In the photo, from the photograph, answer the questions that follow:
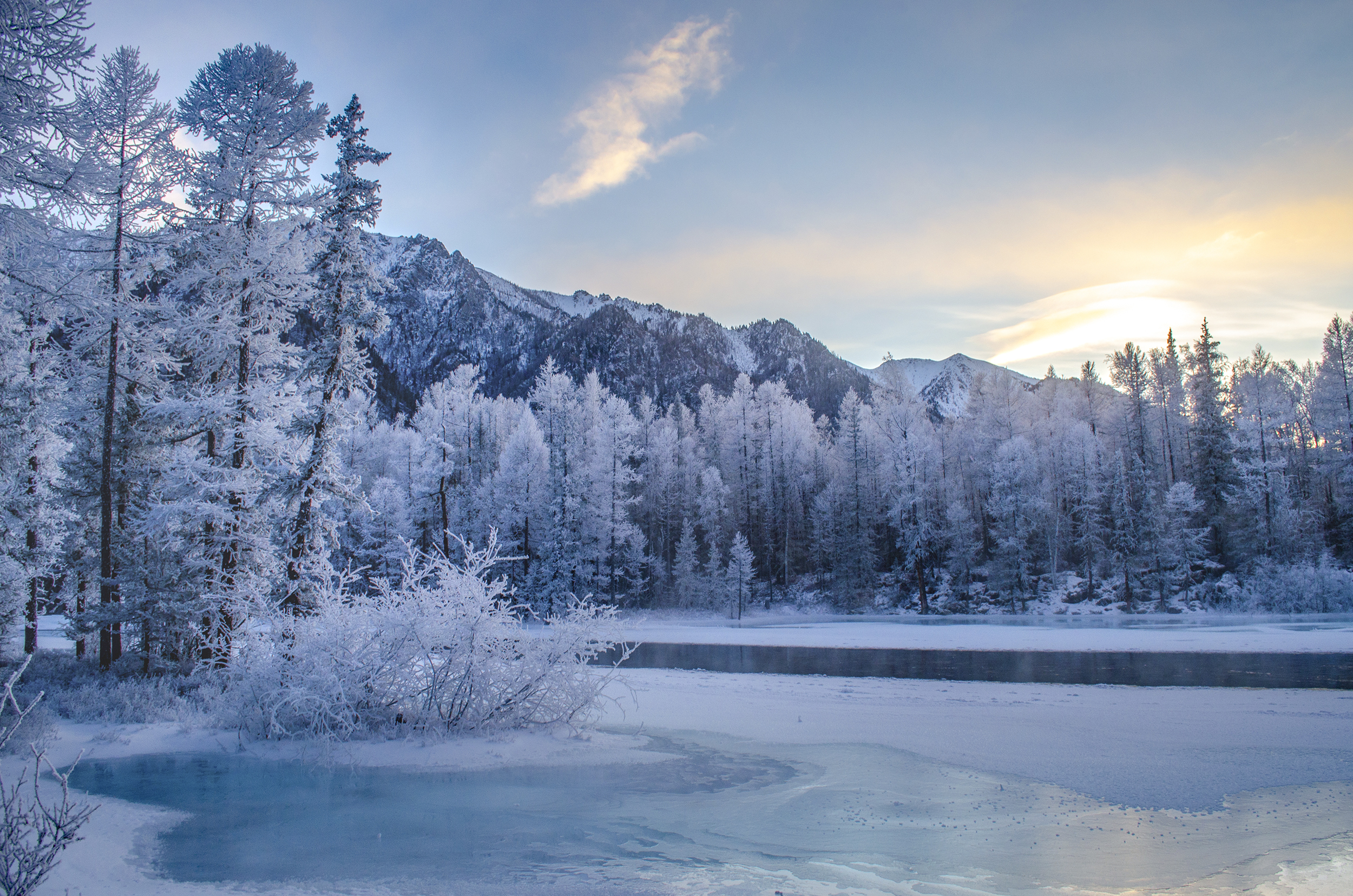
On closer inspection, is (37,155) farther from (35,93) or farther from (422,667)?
(422,667)

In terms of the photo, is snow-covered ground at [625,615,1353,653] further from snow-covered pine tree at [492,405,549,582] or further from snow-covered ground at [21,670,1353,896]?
snow-covered ground at [21,670,1353,896]

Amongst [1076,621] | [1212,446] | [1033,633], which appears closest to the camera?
[1033,633]

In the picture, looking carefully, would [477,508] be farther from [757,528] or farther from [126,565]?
[126,565]

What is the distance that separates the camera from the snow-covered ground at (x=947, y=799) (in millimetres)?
6016

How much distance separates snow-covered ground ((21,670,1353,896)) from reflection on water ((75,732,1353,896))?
41mm

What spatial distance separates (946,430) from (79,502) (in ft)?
189

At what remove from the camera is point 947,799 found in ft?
27.6

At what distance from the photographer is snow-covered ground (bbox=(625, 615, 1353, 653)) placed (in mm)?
26234

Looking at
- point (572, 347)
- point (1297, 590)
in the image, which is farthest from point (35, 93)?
point (572, 347)

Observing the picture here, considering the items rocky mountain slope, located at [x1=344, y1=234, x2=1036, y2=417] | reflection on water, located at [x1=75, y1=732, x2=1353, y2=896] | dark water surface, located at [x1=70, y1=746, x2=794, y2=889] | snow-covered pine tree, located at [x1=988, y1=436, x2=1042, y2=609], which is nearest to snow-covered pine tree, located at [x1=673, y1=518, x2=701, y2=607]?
snow-covered pine tree, located at [x1=988, y1=436, x2=1042, y2=609]

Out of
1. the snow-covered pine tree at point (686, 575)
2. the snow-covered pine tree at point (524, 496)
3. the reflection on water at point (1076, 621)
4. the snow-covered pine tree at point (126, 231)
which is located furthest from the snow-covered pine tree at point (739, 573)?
the snow-covered pine tree at point (126, 231)

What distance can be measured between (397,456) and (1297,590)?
55709mm

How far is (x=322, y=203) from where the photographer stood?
15758mm

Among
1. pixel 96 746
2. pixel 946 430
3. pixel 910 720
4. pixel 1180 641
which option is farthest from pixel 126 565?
pixel 946 430
